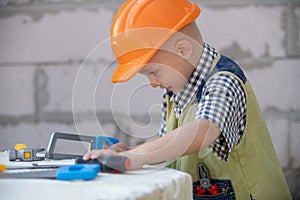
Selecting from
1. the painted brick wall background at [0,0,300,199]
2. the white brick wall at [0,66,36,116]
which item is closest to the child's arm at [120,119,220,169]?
the painted brick wall background at [0,0,300,199]

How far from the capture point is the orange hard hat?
115 centimetres

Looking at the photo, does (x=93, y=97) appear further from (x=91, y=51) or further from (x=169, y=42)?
(x=169, y=42)

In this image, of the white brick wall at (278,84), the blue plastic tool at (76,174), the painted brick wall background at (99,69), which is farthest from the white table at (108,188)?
the white brick wall at (278,84)

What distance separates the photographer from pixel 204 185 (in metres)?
1.24

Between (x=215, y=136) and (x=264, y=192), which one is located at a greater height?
(x=215, y=136)

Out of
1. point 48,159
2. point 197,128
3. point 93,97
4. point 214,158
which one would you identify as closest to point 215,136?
point 197,128

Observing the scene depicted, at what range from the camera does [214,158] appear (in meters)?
1.25

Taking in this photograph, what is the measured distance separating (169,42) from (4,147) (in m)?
1.13

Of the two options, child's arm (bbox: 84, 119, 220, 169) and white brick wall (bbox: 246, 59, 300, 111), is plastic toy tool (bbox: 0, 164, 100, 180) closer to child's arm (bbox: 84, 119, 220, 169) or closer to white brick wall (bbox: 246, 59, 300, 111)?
child's arm (bbox: 84, 119, 220, 169)

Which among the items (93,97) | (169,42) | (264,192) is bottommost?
(264,192)

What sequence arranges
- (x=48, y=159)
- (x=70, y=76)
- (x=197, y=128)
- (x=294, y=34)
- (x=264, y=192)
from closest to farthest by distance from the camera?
(x=197, y=128) → (x=48, y=159) → (x=264, y=192) → (x=294, y=34) → (x=70, y=76)

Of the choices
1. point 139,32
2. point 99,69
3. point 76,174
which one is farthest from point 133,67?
point 99,69

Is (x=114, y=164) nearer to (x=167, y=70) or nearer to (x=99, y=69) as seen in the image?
(x=167, y=70)

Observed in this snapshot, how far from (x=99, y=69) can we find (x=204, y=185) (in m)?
0.92
